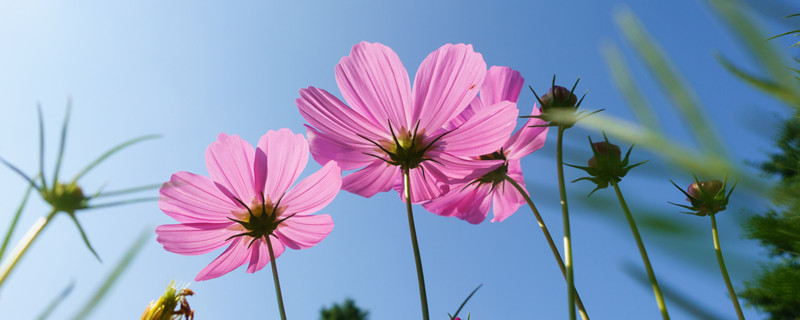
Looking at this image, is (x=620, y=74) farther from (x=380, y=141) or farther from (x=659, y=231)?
(x=380, y=141)

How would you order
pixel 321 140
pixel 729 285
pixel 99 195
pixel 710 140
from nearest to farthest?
pixel 710 140 → pixel 99 195 → pixel 729 285 → pixel 321 140

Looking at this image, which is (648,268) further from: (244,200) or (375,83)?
(244,200)

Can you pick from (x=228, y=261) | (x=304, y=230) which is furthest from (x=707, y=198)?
(x=228, y=261)

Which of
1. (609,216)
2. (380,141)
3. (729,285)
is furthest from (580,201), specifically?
(380,141)

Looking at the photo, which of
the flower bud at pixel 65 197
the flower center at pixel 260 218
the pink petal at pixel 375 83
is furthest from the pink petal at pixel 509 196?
the flower bud at pixel 65 197

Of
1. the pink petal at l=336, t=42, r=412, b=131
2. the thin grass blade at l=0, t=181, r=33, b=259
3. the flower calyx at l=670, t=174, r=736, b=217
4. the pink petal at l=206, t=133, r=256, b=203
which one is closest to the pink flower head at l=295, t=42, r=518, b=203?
the pink petal at l=336, t=42, r=412, b=131

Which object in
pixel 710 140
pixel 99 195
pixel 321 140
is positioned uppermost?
pixel 321 140

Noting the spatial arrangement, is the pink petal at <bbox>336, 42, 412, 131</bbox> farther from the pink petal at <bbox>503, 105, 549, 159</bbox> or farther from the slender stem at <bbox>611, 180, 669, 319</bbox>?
the slender stem at <bbox>611, 180, 669, 319</bbox>
